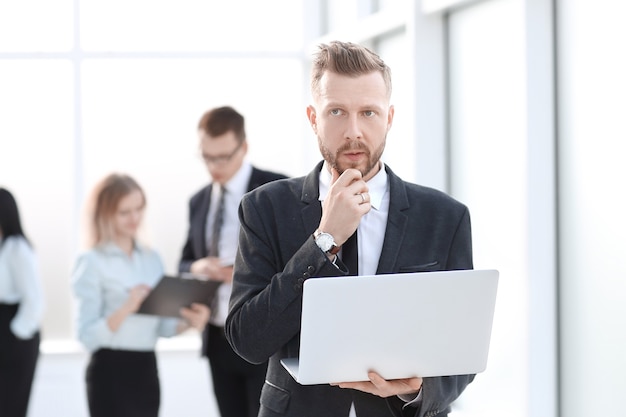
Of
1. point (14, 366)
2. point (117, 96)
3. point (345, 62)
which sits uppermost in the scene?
point (117, 96)

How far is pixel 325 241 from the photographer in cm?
204

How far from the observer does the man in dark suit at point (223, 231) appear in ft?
13.5

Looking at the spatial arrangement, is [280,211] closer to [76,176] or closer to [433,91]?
[433,91]

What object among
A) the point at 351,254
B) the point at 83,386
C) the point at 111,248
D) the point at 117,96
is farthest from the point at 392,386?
the point at 117,96

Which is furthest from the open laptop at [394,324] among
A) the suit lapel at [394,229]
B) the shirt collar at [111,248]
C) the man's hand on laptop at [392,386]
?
the shirt collar at [111,248]

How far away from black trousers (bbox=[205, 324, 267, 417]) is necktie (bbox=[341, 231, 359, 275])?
191cm

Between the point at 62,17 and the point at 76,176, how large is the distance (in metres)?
0.96

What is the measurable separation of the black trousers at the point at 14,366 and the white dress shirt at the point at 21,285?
0.13 feet

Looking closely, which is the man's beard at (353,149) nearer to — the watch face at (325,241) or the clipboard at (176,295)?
the watch face at (325,241)

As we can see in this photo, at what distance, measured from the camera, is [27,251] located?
16.5 ft

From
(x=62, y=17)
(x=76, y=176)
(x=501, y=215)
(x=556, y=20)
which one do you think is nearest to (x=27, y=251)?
(x=76, y=176)

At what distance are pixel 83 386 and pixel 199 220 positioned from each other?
2187mm

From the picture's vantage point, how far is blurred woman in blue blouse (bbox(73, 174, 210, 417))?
4250 mm

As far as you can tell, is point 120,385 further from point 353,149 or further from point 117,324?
point 353,149
